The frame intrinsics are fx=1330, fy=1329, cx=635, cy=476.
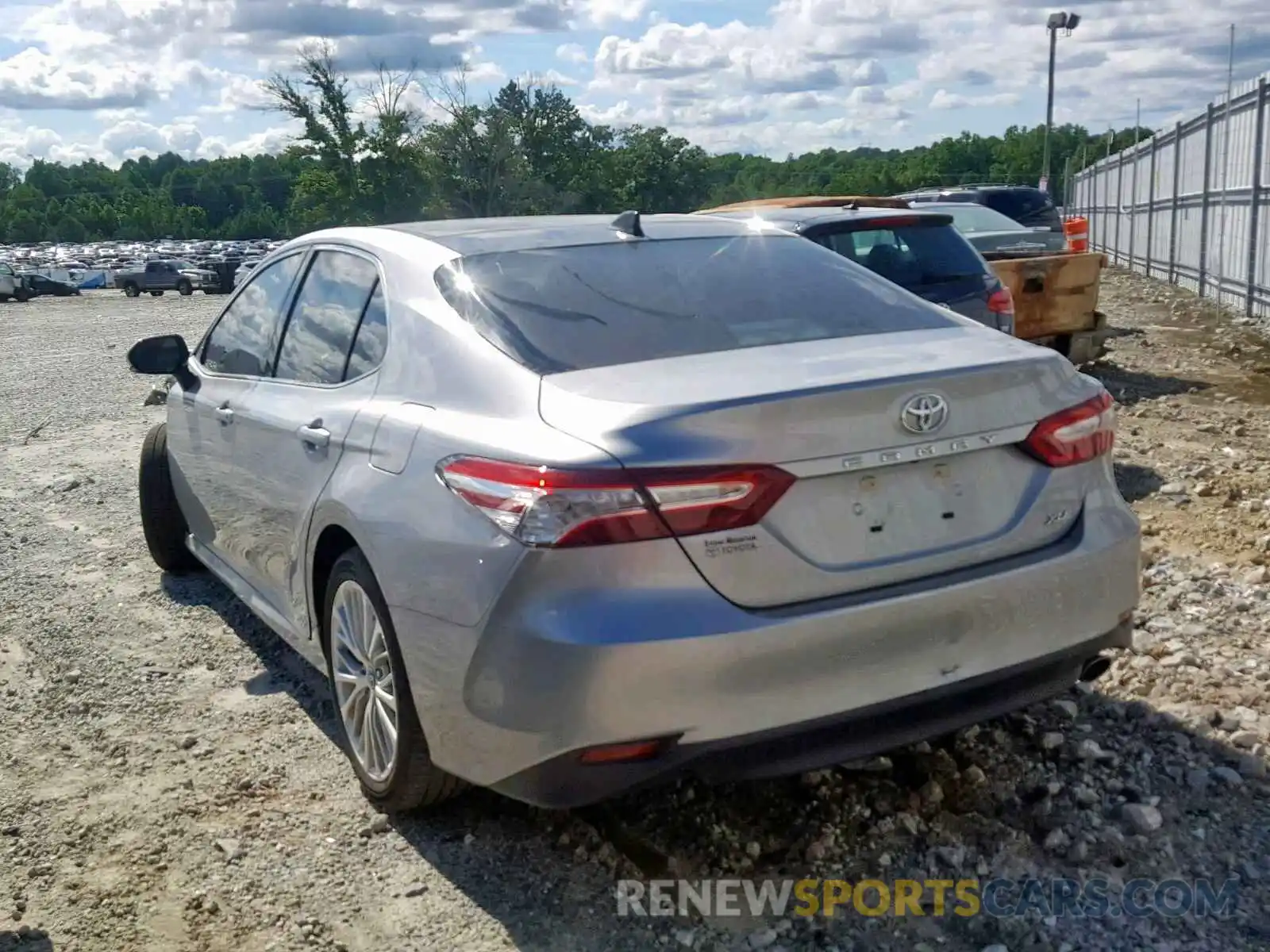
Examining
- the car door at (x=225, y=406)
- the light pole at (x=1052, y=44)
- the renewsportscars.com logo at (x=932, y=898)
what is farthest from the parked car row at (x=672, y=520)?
the light pole at (x=1052, y=44)

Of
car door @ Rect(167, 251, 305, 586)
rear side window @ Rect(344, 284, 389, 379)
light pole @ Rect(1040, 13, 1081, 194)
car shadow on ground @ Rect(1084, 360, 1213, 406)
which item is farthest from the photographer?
light pole @ Rect(1040, 13, 1081, 194)

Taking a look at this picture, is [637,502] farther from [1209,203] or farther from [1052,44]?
[1052,44]

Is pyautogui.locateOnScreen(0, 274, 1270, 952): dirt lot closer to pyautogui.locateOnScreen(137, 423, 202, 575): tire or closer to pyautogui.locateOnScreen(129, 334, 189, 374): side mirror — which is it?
pyautogui.locateOnScreen(137, 423, 202, 575): tire

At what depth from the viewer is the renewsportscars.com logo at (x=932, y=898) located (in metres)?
3.06

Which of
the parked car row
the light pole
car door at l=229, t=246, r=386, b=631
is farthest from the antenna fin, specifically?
the light pole

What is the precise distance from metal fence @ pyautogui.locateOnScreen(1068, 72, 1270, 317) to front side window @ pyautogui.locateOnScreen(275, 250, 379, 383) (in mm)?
12873

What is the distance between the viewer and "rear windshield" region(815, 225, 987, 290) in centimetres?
771

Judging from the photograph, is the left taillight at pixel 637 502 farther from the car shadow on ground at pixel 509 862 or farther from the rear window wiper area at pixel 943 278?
the rear window wiper area at pixel 943 278

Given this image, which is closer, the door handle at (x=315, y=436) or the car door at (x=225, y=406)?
the door handle at (x=315, y=436)

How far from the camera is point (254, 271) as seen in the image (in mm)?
5277

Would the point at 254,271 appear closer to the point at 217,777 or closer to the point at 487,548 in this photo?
the point at 217,777

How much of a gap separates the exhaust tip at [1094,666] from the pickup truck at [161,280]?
52.9m

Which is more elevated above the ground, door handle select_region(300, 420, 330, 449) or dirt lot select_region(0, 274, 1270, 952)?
door handle select_region(300, 420, 330, 449)

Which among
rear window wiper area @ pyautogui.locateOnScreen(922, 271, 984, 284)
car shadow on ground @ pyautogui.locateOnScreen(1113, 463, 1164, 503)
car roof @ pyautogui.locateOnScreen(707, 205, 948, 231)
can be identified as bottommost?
car shadow on ground @ pyautogui.locateOnScreen(1113, 463, 1164, 503)
